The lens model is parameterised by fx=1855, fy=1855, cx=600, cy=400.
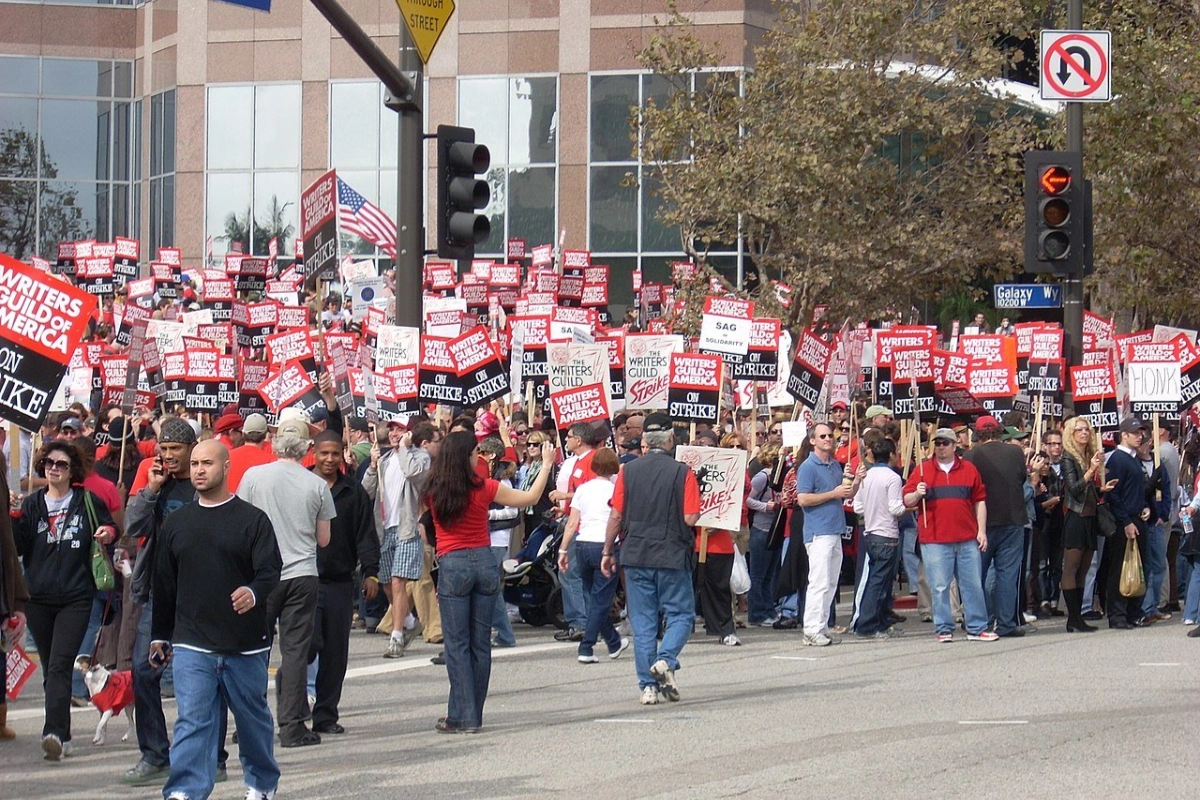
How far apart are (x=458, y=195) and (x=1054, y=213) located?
6.18 metres

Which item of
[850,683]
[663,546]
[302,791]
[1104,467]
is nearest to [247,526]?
[302,791]

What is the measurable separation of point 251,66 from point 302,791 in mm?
38816

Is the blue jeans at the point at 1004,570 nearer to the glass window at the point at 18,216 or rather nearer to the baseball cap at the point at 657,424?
the baseball cap at the point at 657,424

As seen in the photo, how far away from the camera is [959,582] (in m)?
15.0

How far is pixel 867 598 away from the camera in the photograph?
1527cm

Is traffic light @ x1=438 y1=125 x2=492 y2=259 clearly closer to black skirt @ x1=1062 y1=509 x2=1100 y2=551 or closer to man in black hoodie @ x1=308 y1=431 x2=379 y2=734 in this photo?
man in black hoodie @ x1=308 y1=431 x2=379 y2=734

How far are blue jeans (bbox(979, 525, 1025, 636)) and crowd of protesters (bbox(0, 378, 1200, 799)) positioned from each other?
19 millimetres

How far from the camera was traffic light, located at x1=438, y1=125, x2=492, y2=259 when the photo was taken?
518 inches

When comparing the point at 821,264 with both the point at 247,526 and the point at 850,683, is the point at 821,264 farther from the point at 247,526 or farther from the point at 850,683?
the point at 247,526

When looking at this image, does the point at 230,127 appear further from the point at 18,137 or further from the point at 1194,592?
the point at 1194,592

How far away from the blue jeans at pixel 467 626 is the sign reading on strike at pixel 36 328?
2.51 m

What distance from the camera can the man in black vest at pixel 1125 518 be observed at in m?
16.0

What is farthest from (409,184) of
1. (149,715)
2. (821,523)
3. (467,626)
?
(149,715)

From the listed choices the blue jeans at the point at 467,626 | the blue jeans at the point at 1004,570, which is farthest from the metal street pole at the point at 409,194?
the blue jeans at the point at 1004,570
